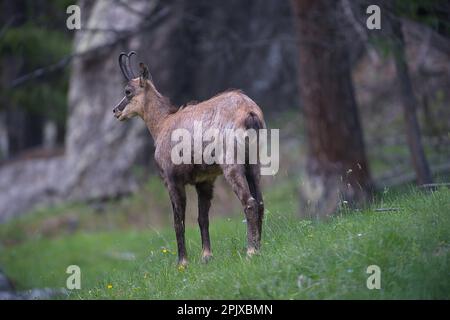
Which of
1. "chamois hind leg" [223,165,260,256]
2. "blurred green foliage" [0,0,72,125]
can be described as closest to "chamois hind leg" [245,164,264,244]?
"chamois hind leg" [223,165,260,256]

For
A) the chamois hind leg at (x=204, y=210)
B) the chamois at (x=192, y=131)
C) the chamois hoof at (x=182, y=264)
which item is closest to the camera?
the chamois at (x=192, y=131)

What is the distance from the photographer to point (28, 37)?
21.9 m

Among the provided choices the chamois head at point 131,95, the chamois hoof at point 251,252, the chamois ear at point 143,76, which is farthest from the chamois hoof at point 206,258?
the chamois ear at point 143,76

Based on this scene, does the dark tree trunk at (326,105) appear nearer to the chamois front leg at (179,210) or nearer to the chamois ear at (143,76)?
the chamois ear at (143,76)

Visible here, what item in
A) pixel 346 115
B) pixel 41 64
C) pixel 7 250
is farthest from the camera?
pixel 41 64

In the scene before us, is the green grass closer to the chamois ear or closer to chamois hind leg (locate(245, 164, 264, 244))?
chamois hind leg (locate(245, 164, 264, 244))

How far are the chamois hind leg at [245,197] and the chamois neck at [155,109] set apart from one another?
1929mm

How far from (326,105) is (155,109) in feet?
20.4

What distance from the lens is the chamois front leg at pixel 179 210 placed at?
9898 mm

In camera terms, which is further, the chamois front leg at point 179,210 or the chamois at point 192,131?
the chamois front leg at point 179,210
